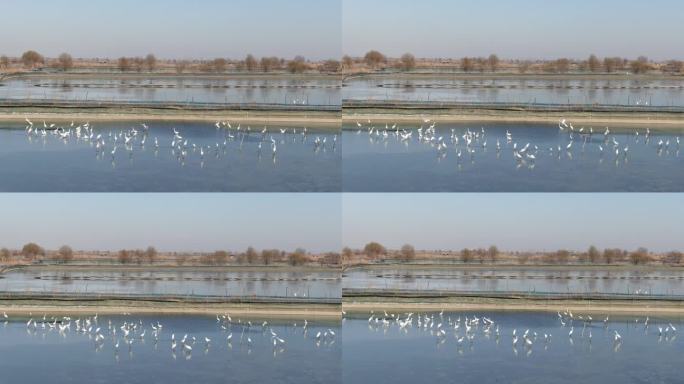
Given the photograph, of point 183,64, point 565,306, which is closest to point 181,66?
point 183,64

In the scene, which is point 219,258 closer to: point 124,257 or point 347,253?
point 124,257

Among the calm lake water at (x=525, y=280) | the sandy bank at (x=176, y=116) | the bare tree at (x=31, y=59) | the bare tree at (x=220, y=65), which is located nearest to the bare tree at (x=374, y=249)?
the calm lake water at (x=525, y=280)

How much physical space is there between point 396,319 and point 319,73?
7822 millimetres

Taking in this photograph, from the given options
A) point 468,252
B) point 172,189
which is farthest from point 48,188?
point 468,252

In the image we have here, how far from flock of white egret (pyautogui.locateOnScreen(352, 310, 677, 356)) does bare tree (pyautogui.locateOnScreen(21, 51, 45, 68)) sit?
64.3 ft

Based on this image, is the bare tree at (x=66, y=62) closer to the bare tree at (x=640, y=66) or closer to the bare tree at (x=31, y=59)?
the bare tree at (x=31, y=59)

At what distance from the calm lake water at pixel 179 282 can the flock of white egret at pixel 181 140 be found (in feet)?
12.7

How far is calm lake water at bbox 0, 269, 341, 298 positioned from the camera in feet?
95.4

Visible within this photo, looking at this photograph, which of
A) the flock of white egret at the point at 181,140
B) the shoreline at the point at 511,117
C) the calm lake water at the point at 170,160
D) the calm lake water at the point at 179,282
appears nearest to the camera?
A: the calm lake water at the point at 170,160

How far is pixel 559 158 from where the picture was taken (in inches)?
1022

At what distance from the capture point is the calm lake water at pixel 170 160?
23.5 meters

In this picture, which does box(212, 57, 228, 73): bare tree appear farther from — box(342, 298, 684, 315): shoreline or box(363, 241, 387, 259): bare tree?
box(342, 298, 684, 315): shoreline

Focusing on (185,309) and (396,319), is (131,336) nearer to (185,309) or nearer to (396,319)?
(185,309)

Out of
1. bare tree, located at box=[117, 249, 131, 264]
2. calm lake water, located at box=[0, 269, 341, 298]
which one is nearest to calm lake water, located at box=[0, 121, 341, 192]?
calm lake water, located at box=[0, 269, 341, 298]
